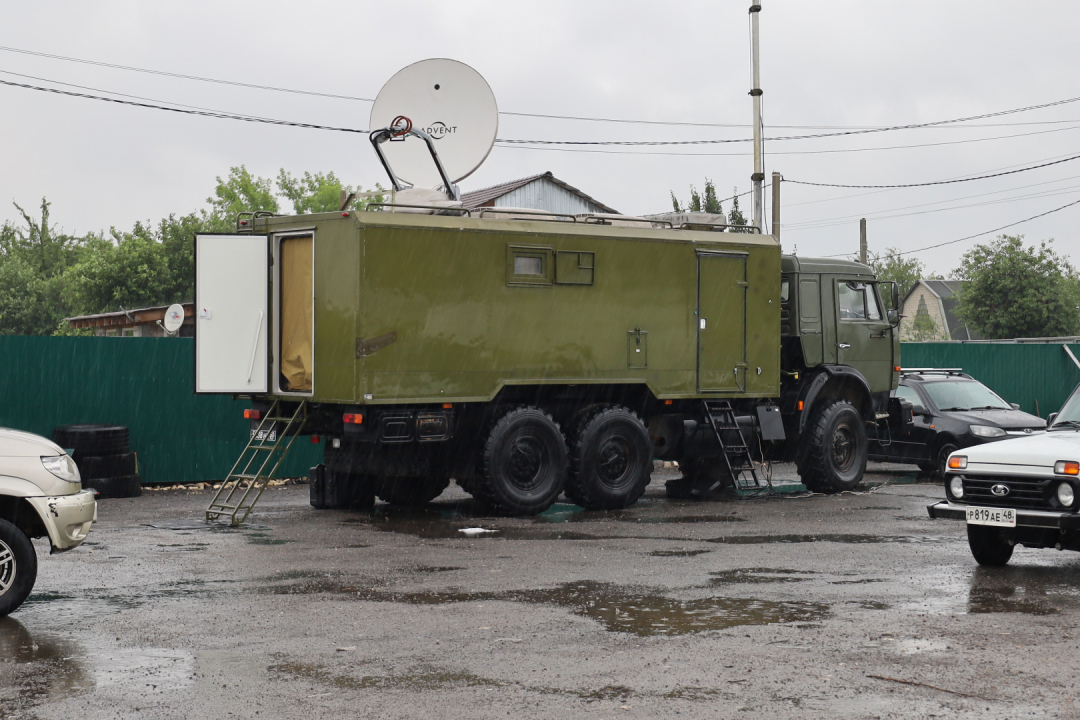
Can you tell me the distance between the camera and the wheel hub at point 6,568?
816 centimetres

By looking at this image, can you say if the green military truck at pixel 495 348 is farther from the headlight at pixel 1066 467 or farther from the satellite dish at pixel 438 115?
the headlight at pixel 1066 467

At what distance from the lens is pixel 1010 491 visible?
32.1ft

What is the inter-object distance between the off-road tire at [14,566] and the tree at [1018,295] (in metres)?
45.7

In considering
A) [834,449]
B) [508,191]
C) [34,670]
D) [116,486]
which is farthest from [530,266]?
[508,191]

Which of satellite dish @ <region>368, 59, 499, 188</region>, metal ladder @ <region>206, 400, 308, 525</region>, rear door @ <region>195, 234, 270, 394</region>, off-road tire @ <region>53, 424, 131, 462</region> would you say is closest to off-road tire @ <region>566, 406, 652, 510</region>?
metal ladder @ <region>206, 400, 308, 525</region>

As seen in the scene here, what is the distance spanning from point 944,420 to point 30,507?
14.5 m

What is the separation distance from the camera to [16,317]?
2874 inches

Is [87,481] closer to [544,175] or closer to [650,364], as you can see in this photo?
[650,364]

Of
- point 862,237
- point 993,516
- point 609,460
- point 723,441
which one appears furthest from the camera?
point 862,237

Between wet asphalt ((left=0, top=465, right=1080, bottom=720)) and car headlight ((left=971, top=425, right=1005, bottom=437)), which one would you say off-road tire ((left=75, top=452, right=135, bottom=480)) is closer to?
wet asphalt ((left=0, top=465, right=1080, bottom=720))

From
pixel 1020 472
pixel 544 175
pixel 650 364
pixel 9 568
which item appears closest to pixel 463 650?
pixel 9 568

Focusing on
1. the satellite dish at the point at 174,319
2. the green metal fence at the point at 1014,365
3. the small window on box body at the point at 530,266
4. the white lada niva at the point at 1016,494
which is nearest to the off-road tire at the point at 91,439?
the small window on box body at the point at 530,266

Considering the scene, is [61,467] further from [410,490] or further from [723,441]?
[723,441]

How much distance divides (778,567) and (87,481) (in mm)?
9627
